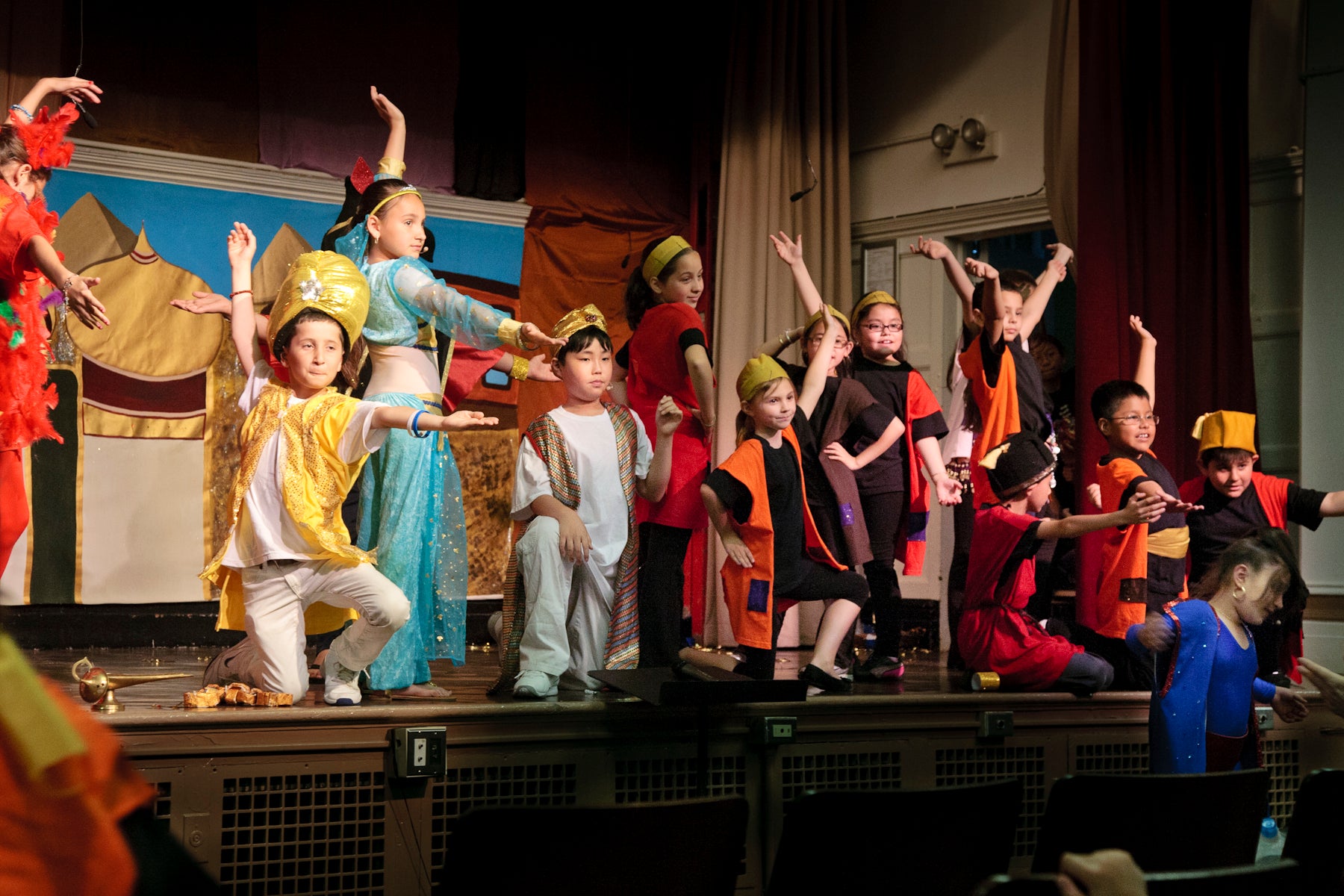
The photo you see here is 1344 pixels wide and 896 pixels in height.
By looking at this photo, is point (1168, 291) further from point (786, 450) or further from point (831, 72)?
point (831, 72)

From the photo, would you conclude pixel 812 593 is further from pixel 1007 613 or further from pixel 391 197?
pixel 391 197

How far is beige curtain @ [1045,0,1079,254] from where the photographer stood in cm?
508

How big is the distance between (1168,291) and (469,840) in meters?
3.72

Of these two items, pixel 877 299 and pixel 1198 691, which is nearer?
pixel 1198 691

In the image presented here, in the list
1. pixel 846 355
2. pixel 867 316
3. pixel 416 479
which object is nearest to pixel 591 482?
pixel 416 479

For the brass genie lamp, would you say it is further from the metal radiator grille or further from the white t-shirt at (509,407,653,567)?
the white t-shirt at (509,407,653,567)

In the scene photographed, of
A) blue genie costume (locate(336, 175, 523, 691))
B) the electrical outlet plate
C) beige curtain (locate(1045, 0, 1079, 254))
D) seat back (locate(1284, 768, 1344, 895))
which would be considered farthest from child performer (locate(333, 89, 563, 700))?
beige curtain (locate(1045, 0, 1079, 254))

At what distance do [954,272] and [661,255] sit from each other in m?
1.14

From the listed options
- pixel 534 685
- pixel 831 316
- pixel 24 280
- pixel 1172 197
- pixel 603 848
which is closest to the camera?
pixel 603 848

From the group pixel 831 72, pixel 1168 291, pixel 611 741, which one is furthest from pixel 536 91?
pixel 611 741

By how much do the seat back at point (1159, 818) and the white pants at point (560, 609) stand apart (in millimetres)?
1441

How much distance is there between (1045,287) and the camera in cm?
454

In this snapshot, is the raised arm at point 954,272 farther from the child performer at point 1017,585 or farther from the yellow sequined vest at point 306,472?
the yellow sequined vest at point 306,472

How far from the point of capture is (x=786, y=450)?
367 cm
